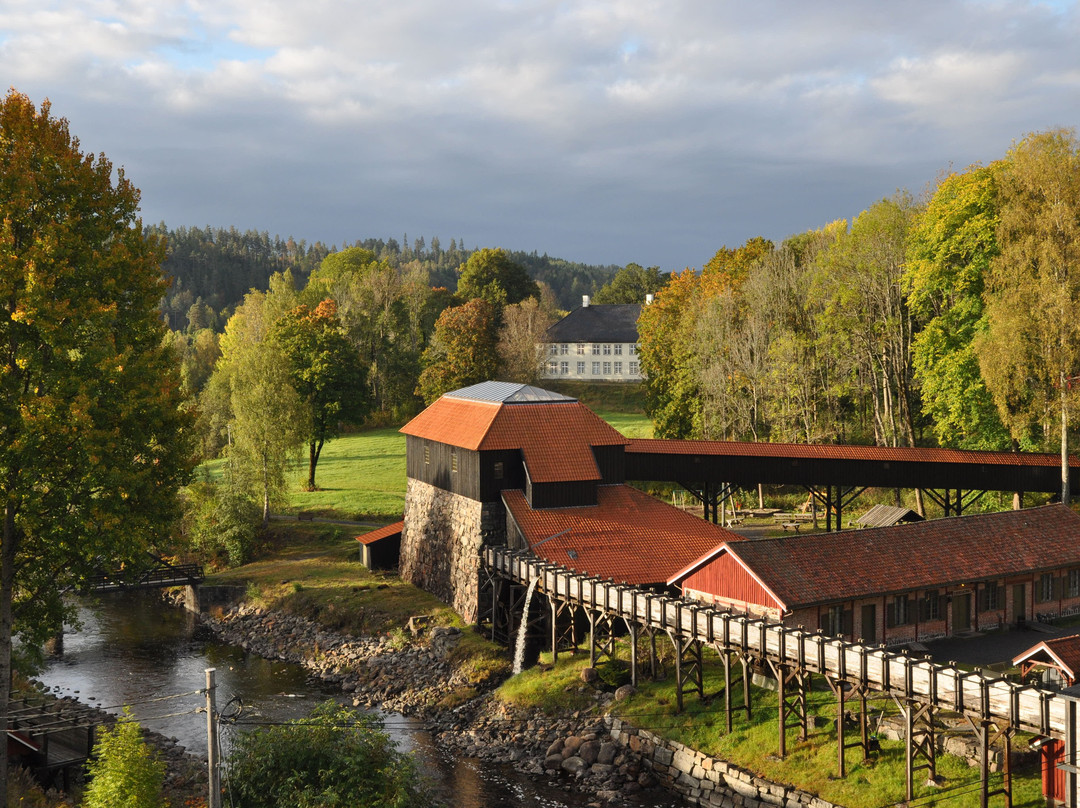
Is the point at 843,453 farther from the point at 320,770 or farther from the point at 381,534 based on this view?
the point at 320,770

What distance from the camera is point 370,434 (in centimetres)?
7931

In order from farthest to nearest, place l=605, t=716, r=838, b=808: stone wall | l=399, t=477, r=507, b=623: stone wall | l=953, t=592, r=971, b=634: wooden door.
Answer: l=399, t=477, r=507, b=623: stone wall, l=953, t=592, r=971, b=634: wooden door, l=605, t=716, r=838, b=808: stone wall

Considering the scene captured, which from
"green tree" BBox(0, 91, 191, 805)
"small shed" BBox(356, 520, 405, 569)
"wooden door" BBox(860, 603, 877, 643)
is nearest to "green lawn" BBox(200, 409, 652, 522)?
→ "small shed" BBox(356, 520, 405, 569)

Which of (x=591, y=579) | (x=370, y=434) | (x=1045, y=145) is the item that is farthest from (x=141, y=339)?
(x=370, y=434)

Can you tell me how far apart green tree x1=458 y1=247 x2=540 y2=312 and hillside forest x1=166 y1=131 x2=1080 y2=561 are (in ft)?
17.5

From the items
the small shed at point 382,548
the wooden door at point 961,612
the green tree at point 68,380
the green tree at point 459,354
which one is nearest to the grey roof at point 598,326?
the green tree at point 459,354

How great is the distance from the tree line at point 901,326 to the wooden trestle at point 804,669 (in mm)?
20520

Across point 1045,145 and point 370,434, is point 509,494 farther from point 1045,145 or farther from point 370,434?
point 370,434

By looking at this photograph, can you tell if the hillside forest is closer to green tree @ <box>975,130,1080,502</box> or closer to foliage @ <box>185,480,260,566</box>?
green tree @ <box>975,130,1080,502</box>

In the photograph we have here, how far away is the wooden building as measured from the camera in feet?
98.7

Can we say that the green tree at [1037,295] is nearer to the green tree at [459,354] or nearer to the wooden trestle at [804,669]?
the wooden trestle at [804,669]

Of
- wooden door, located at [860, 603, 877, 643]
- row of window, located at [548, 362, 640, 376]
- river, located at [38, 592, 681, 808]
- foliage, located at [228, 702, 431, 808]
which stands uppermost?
row of window, located at [548, 362, 640, 376]

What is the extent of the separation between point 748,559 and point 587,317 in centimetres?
6881

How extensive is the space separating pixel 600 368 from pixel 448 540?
5423cm
